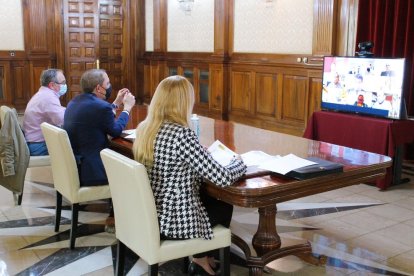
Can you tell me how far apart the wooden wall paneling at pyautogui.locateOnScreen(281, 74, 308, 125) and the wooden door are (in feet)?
14.4

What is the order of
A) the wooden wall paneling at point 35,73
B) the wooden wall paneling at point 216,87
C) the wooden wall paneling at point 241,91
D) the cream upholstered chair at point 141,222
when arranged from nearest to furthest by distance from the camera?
the cream upholstered chair at point 141,222, the wooden wall paneling at point 241,91, the wooden wall paneling at point 216,87, the wooden wall paneling at point 35,73

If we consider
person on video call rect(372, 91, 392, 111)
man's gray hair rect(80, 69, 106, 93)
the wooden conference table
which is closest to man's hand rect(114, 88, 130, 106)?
man's gray hair rect(80, 69, 106, 93)

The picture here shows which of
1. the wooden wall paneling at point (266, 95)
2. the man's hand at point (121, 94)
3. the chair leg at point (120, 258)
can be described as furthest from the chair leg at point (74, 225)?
the wooden wall paneling at point (266, 95)

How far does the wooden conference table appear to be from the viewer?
2.20m

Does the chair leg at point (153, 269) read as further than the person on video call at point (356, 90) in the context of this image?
No

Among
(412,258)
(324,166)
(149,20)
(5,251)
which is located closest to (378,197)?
(412,258)

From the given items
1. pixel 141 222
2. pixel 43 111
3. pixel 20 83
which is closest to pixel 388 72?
pixel 43 111

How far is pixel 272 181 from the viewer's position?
2.27m

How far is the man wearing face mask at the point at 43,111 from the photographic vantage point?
13.4 feet

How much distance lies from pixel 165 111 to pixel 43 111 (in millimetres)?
2067

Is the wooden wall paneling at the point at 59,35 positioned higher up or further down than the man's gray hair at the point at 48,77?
higher up

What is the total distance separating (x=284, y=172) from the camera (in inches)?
91.4

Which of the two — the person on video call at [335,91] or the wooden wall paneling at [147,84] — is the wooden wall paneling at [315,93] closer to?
the person on video call at [335,91]

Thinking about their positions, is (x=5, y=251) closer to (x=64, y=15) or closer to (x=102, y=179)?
(x=102, y=179)
